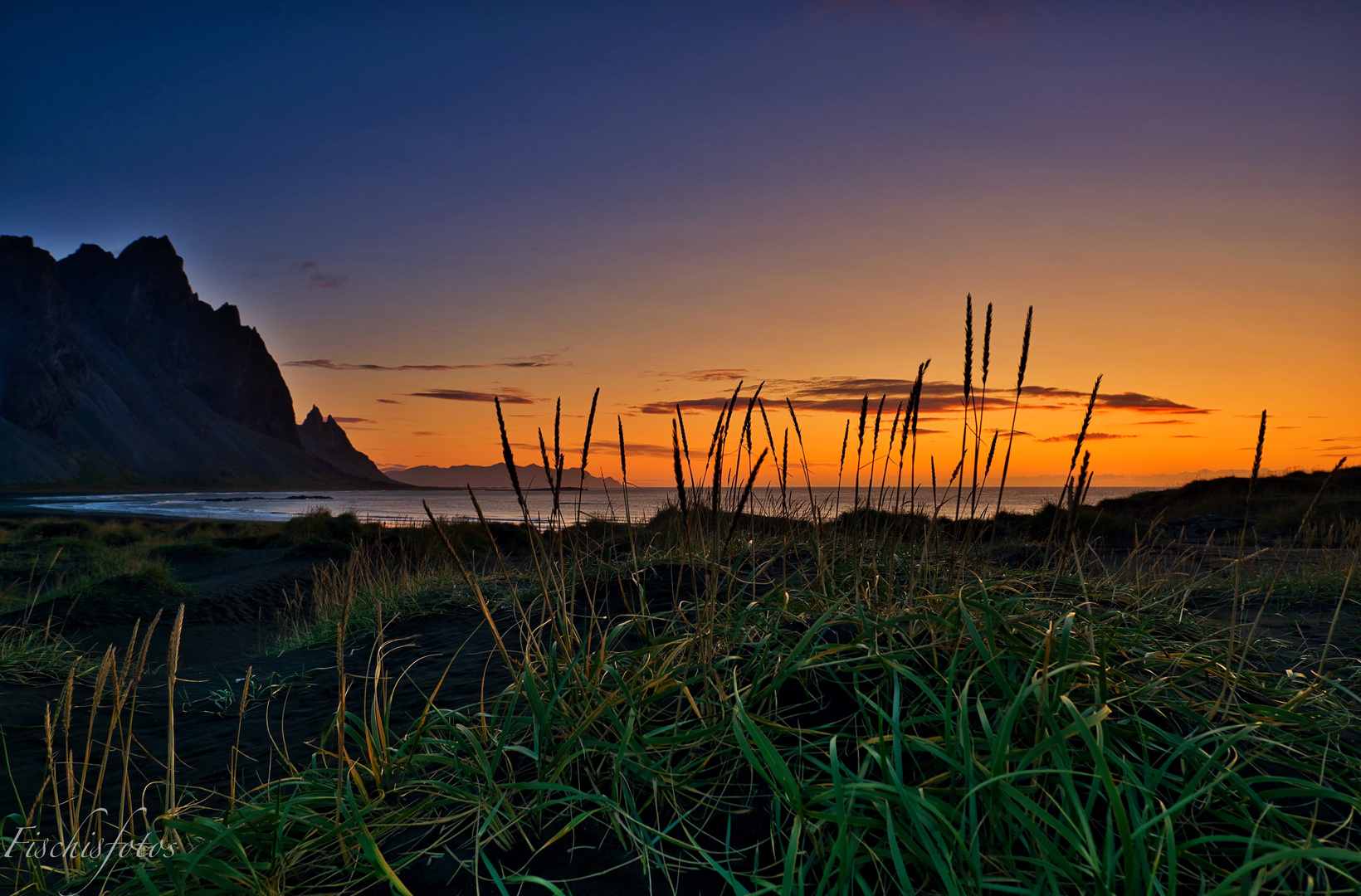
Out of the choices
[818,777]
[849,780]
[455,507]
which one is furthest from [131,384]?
[849,780]

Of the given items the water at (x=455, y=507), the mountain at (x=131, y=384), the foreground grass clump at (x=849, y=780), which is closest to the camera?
the foreground grass clump at (x=849, y=780)

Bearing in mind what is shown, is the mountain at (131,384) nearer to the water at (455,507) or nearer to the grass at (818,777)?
the water at (455,507)

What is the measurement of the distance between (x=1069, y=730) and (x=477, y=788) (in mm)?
1700

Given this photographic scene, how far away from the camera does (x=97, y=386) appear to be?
363 feet

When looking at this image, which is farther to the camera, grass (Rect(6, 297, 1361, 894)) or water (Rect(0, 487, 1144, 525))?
water (Rect(0, 487, 1144, 525))

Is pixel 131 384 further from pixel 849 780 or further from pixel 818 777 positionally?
pixel 849 780

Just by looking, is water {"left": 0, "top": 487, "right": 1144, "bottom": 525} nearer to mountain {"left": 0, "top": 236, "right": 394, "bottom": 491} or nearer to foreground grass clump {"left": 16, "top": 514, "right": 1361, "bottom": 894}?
foreground grass clump {"left": 16, "top": 514, "right": 1361, "bottom": 894}

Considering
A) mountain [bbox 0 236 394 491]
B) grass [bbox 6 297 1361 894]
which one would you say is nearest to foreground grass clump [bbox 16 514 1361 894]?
grass [bbox 6 297 1361 894]

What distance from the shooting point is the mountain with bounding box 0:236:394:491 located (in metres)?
96.1

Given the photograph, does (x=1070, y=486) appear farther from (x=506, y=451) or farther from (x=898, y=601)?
(x=506, y=451)

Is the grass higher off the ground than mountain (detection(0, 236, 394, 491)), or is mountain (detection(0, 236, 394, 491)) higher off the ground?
mountain (detection(0, 236, 394, 491))

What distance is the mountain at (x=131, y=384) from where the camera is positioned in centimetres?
9612

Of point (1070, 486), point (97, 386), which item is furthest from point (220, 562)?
point (97, 386)

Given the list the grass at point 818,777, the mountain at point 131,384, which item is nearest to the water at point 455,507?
the grass at point 818,777
